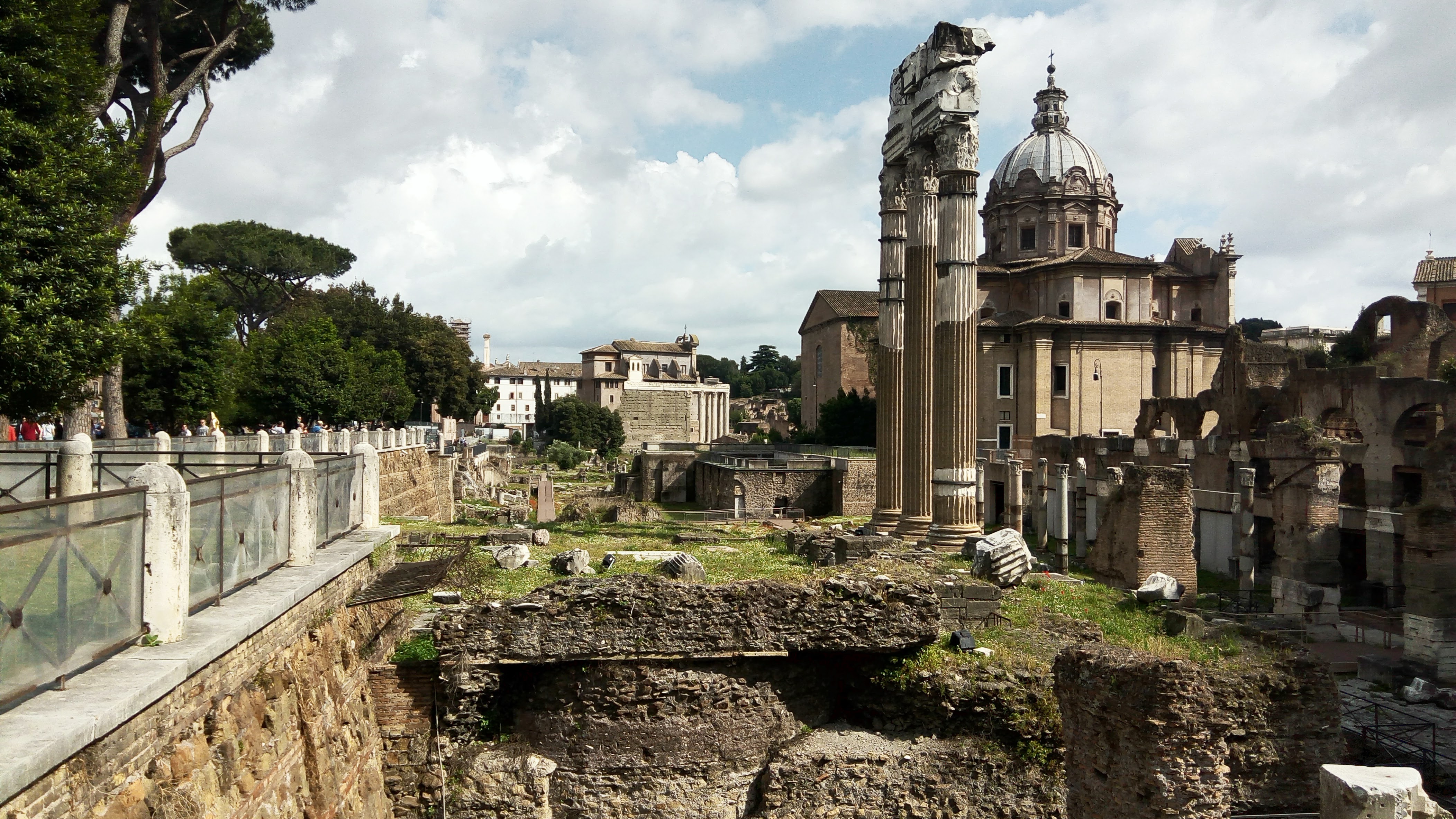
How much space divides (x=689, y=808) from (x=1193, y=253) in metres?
39.3

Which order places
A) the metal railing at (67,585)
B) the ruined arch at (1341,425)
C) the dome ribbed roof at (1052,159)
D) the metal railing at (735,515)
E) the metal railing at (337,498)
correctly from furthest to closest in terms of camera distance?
the dome ribbed roof at (1052,159) → the metal railing at (735,515) → the ruined arch at (1341,425) → the metal railing at (337,498) → the metal railing at (67,585)

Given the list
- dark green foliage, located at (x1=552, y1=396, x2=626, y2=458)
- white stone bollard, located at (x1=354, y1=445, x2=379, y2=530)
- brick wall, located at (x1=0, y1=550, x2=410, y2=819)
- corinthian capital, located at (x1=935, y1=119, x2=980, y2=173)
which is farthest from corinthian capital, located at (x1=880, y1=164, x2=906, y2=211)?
dark green foliage, located at (x1=552, y1=396, x2=626, y2=458)

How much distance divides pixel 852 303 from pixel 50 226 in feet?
129

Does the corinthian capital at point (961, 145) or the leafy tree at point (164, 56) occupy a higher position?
the leafy tree at point (164, 56)

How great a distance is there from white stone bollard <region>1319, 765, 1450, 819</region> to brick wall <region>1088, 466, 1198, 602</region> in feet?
35.7

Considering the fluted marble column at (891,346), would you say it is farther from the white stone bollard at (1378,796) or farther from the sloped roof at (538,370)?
the sloped roof at (538,370)

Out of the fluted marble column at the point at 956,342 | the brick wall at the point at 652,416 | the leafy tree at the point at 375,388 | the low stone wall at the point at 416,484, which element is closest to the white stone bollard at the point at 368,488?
the low stone wall at the point at 416,484

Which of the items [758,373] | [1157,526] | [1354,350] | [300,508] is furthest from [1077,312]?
[758,373]

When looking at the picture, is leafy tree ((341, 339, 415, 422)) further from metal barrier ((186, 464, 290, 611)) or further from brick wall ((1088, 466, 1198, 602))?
metal barrier ((186, 464, 290, 611))

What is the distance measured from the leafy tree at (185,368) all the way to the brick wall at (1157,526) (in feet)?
60.8

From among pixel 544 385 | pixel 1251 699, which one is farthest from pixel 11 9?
pixel 544 385

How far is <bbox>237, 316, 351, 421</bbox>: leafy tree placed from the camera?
85.0 feet

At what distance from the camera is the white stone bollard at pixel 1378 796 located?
462 centimetres

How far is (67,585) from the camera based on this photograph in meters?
3.76
